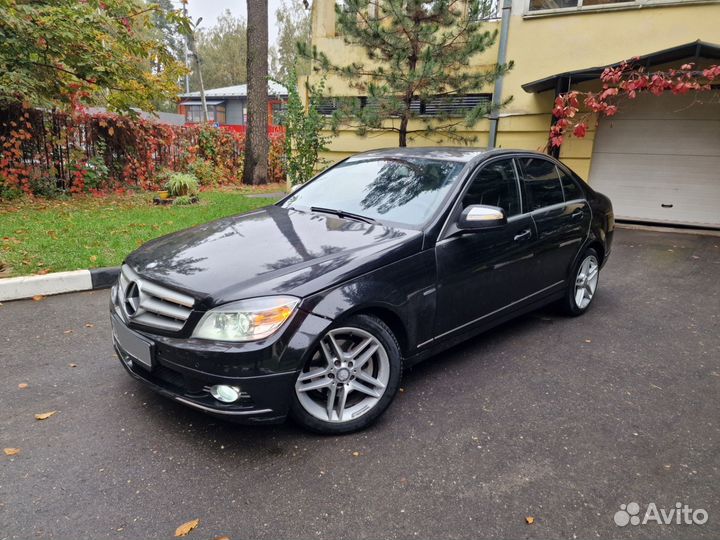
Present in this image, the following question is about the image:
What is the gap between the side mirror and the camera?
3230 mm

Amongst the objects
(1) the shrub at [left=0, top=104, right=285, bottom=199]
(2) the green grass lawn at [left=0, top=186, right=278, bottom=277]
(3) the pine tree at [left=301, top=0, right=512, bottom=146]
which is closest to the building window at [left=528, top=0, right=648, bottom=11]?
(3) the pine tree at [left=301, top=0, right=512, bottom=146]

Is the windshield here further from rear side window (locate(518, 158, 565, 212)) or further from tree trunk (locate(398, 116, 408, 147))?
tree trunk (locate(398, 116, 408, 147))

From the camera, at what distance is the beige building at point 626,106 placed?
913cm

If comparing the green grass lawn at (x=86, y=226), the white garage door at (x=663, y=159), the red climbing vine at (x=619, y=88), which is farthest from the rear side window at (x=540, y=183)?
the white garage door at (x=663, y=159)

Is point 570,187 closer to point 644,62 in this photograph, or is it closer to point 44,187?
point 644,62

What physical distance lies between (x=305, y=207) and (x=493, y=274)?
59.1 inches

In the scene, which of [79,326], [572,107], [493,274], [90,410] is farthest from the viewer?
[572,107]

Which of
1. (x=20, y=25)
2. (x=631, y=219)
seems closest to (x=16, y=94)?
(x=20, y=25)

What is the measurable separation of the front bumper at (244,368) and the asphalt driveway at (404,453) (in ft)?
1.00

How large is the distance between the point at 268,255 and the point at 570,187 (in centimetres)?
310

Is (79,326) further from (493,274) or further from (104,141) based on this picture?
(104,141)

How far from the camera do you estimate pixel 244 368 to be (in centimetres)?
243

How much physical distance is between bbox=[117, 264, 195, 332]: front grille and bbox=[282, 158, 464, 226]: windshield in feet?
4.61

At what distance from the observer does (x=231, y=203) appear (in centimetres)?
1001
